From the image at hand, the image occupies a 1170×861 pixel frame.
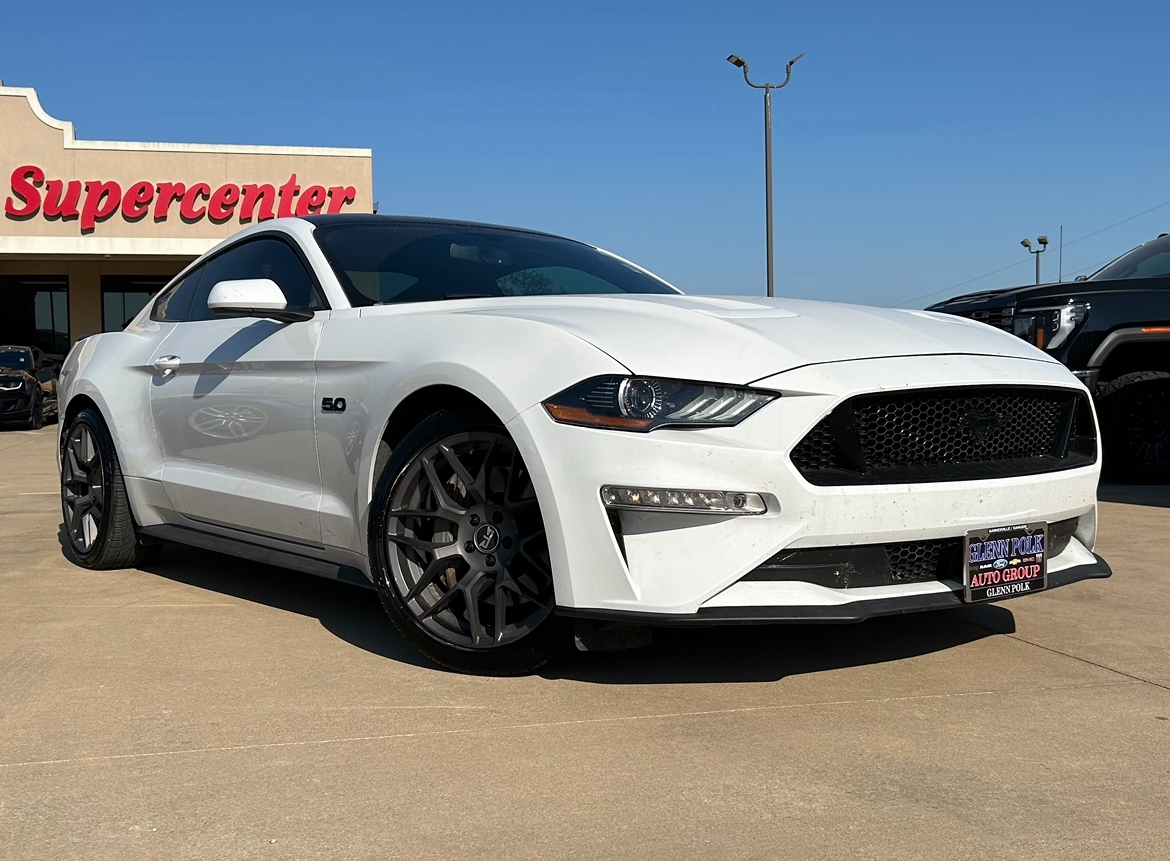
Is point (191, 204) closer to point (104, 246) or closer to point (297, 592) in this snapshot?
point (104, 246)

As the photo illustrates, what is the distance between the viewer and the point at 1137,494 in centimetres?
820

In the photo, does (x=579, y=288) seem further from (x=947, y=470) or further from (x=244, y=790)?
(x=244, y=790)

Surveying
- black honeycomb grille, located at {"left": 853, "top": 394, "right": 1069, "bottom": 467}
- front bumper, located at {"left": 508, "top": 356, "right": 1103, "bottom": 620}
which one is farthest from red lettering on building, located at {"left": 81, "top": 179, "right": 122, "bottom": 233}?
black honeycomb grille, located at {"left": 853, "top": 394, "right": 1069, "bottom": 467}

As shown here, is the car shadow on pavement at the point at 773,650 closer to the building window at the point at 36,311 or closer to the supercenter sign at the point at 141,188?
the supercenter sign at the point at 141,188

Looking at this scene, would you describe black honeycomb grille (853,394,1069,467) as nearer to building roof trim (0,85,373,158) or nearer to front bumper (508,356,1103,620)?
front bumper (508,356,1103,620)

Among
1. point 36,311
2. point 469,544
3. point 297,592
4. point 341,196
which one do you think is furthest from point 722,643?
point 36,311

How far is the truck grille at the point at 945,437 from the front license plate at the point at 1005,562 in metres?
0.17

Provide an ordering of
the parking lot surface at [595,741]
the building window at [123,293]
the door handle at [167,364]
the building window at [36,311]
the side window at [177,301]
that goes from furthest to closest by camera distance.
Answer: the building window at [36,311], the building window at [123,293], the side window at [177,301], the door handle at [167,364], the parking lot surface at [595,741]

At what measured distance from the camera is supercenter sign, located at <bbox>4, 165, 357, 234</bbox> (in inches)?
1011

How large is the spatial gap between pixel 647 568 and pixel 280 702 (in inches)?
44.6

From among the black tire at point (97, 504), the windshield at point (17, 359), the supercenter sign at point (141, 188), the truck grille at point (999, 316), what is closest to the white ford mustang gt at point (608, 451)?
the black tire at point (97, 504)

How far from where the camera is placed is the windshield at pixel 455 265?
443cm

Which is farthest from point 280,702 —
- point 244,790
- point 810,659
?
point 810,659

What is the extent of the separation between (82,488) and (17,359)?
15.9m
